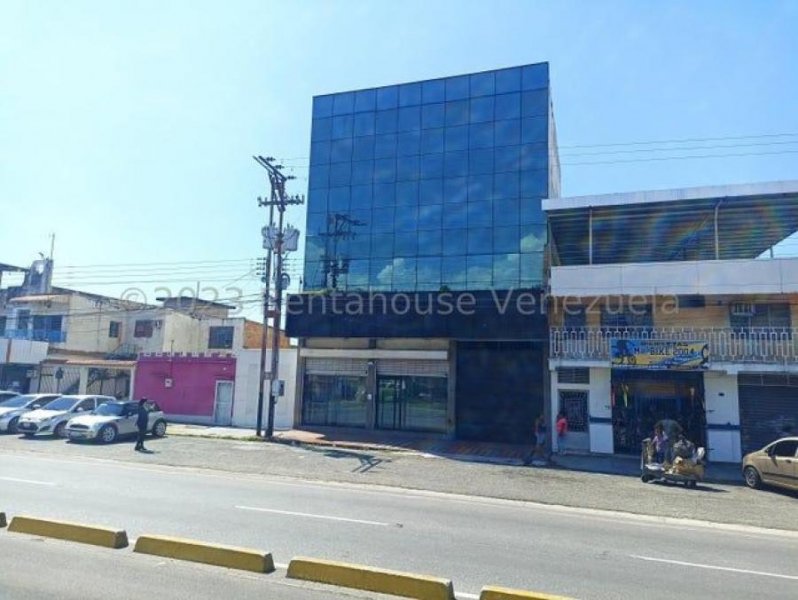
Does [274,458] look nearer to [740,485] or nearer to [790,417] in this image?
[740,485]

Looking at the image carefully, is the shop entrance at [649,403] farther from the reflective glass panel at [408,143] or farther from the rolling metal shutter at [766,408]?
the reflective glass panel at [408,143]

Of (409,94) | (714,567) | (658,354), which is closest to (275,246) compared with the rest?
(409,94)

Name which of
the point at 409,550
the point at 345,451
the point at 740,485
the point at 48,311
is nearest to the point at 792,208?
the point at 740,485

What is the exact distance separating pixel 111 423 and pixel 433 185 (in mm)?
17257

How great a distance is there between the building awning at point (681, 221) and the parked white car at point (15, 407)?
23175 millimetres

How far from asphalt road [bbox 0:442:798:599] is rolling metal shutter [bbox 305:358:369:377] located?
1277 centimetres

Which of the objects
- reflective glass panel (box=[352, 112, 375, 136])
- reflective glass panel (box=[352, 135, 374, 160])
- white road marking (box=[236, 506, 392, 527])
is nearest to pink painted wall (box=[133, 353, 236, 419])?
reflective glass panel (box=[352, 135, 374, 160])

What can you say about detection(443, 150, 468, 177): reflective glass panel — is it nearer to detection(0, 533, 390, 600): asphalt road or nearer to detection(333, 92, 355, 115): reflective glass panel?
detection(333, 92, 355, 115): reflective glass panel

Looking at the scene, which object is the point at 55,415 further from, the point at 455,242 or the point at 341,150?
Result: the point at 455,242

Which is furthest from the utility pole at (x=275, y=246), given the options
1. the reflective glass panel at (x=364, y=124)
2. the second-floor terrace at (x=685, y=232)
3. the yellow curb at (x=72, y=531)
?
the yellow curb at (x=72, y=531)

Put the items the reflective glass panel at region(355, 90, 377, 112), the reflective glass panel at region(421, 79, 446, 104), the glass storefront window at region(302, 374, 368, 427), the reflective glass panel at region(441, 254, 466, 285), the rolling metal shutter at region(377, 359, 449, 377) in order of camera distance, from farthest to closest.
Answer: the reflective glass panel at region(355, 90, 377, 112) < the reflective glass panel at region(421, 79, 446, 104) < the glass storefront window at region(302, 374, 368, 427) < the reflective glass panel at region(441, 254, 466, 285) < the rolling metal shutter at region(377, 359, 449, 377)

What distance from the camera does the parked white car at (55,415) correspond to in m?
22.4

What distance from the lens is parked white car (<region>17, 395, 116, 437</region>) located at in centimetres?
2238

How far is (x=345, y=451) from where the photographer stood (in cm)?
2150
